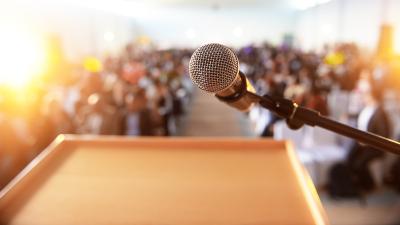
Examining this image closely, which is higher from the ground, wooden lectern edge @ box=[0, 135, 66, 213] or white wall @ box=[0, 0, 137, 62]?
white wall @ box=[0, 0, 137, 62]

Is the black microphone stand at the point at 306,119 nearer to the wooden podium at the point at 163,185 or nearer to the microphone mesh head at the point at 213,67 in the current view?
the microphone mesh head at the point at 213,67

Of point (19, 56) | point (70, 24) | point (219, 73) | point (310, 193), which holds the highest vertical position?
point (70, 24)

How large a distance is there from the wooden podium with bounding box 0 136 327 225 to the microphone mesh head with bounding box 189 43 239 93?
0.32 metres

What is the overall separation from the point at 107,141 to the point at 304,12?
2092 centimetres

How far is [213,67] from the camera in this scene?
2.40 ft

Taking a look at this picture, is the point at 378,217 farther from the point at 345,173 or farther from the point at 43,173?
the point at 43,173

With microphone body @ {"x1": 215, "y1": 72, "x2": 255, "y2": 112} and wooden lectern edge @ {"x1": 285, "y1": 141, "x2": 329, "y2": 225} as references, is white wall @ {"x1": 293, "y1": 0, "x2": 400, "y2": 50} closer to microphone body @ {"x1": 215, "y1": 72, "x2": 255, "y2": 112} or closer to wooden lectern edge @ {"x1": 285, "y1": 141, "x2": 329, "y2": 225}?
wooden lectern edge @ {"x1": 285, "y1": 141, "x2": 329, "y2": 225}

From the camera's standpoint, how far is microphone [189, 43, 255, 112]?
0.73 meters

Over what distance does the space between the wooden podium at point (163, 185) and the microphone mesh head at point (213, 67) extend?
0.32 metres

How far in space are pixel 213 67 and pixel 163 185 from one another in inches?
17.7

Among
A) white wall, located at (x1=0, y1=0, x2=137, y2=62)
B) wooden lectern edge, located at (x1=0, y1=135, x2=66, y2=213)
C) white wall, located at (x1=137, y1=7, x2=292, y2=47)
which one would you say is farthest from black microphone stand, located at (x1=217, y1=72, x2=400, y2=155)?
white wall, located at (x1=137, y1=7, x2=292, y2=47)

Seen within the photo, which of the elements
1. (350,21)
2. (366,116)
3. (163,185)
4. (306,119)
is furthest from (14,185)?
(350,21)

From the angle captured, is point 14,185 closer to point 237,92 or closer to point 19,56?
point 237,92

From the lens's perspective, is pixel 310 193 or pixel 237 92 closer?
pixel 237 92
